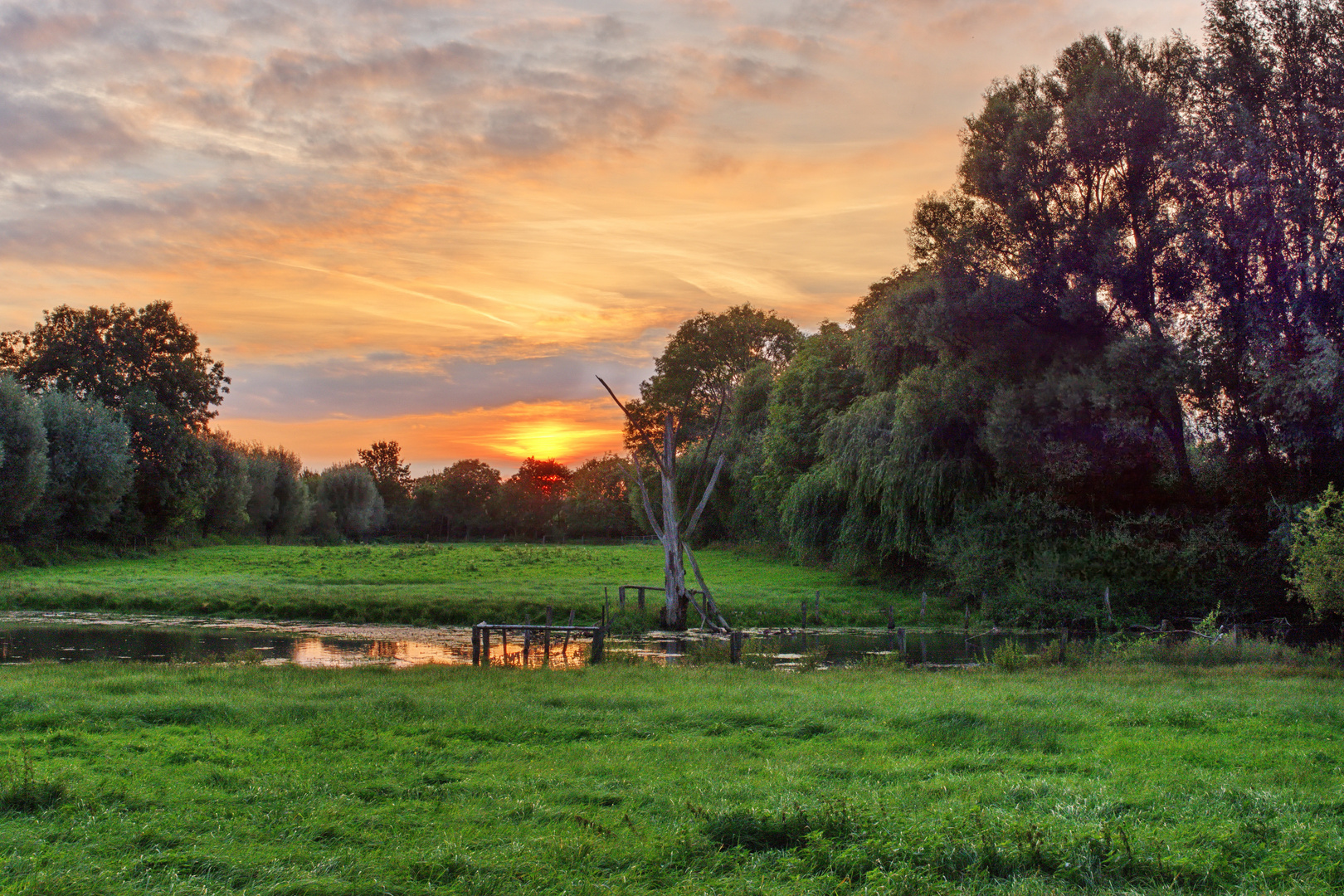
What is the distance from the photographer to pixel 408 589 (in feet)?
119

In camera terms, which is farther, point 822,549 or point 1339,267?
point 822,549

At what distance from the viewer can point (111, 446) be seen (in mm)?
54812

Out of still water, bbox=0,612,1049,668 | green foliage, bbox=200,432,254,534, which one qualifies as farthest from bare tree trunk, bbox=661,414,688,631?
green foliage, bbox=200,432,254,534

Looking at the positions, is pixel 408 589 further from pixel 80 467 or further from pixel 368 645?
pixel 80 467

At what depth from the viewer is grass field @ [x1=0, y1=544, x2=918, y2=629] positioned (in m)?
31.2

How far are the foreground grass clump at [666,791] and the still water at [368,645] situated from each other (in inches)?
283

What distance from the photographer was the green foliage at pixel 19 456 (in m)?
46.4

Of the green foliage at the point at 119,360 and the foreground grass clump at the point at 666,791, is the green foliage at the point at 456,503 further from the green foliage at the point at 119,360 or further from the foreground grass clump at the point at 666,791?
the foreground grass clump at the point at 666,791

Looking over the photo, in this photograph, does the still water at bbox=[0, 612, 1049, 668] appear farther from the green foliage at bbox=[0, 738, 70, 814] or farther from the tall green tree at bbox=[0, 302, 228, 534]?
the tall green tree at bbox=[0, 302, 228, 534]

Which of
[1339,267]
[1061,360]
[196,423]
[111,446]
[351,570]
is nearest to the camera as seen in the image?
[1339,267]

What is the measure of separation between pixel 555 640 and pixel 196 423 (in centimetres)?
5075

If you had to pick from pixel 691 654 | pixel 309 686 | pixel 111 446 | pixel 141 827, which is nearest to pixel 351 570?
pixel 111 446

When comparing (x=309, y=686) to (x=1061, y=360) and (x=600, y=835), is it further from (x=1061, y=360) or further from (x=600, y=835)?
(x=1061, y=360)

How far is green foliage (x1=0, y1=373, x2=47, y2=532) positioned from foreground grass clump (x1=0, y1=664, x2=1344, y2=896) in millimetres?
39194
